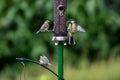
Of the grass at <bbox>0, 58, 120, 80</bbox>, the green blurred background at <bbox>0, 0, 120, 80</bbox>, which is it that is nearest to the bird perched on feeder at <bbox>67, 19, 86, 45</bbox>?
the grass at <bbox>0, 58, 120, 80</bbox>

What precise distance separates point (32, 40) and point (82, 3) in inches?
41.9

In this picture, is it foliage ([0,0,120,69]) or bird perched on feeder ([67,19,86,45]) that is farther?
foliage ([0,0,120,69])

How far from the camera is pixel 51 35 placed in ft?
33.0

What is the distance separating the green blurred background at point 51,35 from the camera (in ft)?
32.6

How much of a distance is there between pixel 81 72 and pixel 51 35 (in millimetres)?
1039

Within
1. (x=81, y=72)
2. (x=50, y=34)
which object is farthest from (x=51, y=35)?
(x=81, y=72)

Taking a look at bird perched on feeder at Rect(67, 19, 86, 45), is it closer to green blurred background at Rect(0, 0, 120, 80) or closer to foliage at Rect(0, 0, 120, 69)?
green blurred background at Rect(0, 0, 120, 80)

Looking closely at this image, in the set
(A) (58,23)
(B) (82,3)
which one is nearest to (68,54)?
(B) (82,3)

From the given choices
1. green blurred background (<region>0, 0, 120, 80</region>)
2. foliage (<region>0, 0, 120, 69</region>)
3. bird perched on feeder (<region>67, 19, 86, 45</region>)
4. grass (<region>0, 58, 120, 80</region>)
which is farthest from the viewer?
foliage (<region>0, 0, 120, 69</region>)

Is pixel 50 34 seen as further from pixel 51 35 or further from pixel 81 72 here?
pixel 81 72

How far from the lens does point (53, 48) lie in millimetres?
10164

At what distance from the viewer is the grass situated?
9.15 metres

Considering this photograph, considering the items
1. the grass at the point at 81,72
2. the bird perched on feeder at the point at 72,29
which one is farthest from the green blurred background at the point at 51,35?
the bird perched on feeder at the point at 72,29

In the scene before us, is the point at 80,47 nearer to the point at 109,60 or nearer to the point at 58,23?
the point at 109,60
